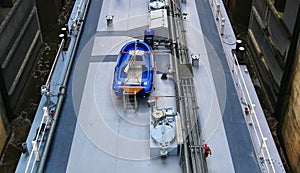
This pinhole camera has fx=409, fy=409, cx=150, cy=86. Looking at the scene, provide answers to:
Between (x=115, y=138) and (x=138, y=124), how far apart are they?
1.89 ft

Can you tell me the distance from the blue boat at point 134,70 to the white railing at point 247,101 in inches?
80.5

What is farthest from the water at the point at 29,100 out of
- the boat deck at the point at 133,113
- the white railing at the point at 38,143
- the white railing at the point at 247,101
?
the white railing at the point at 247,101

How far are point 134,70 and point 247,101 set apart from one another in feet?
8.64

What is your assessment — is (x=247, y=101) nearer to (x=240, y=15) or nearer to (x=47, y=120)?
(x=47, y=120)

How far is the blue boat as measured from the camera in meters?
8.53

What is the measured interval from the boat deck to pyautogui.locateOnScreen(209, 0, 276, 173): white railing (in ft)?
0.23

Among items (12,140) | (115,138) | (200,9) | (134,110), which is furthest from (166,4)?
(12,140)

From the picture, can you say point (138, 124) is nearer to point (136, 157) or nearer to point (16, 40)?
point (136, 157)

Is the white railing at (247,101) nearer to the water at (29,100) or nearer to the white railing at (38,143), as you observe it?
the white railing at (38,143)

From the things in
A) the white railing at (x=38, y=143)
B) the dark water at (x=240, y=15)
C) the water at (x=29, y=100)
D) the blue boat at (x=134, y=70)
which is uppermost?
the dark water at (x=240, y=15)

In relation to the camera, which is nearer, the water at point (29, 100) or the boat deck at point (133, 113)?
the boat deck at point (133, 113)

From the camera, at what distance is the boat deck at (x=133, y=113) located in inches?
300

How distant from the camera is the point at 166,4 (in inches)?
476

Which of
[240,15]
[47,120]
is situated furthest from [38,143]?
[240,15]
